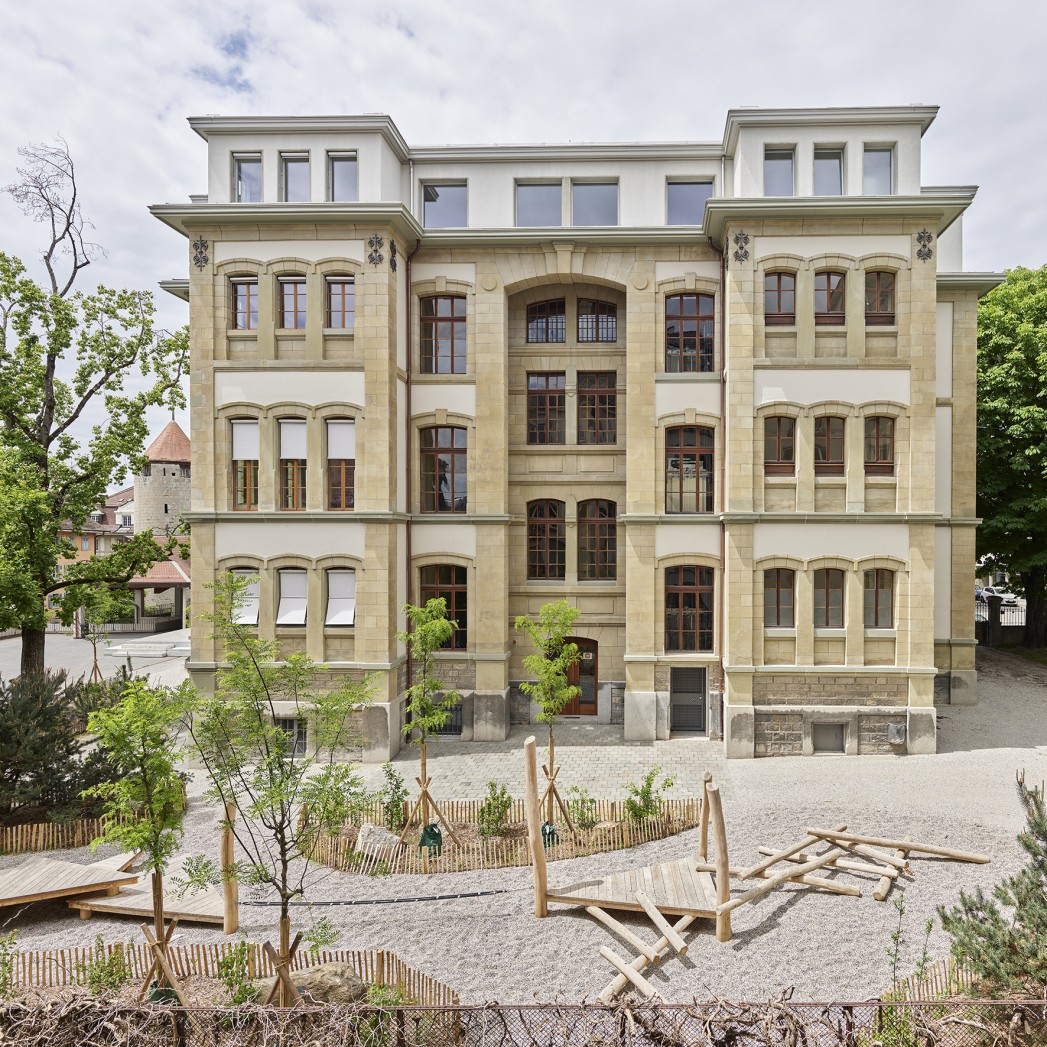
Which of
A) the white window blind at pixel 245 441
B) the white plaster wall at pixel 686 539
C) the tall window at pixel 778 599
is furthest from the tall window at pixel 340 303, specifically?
the tall window at pixel 778 599

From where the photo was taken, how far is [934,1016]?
7.57 m

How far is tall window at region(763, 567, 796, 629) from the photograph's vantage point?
1942cm

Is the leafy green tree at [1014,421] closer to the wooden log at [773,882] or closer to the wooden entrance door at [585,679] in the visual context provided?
the wooden entrance door at [585,679]

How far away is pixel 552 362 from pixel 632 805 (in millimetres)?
14541

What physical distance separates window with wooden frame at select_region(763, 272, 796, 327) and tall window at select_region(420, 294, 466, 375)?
9648 mm

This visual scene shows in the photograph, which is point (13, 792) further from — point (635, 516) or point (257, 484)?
point (635, 516)

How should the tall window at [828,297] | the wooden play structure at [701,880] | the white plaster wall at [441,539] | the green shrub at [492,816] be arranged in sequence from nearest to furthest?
1. the wooden play structure at [701,880]
2. the green shrub at [492,816]
3. the tall window at [828,297]
4. the white plaster wall at [441,539]

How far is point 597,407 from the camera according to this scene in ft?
73.6

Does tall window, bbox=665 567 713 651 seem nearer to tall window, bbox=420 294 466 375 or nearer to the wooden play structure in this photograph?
the wooden play structure

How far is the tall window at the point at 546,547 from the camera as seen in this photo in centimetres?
2234

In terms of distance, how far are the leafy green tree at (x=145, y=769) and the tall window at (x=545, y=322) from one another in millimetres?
17142

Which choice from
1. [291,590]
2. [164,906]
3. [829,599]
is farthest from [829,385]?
[164,906]

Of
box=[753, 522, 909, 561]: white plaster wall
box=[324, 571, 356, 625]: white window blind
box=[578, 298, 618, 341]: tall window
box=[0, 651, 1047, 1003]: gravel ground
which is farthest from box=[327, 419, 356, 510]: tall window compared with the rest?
box=[753, 522, 909, 561]: white plaster wall

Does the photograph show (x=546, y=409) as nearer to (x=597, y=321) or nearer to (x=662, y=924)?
(x=597, y=321)
